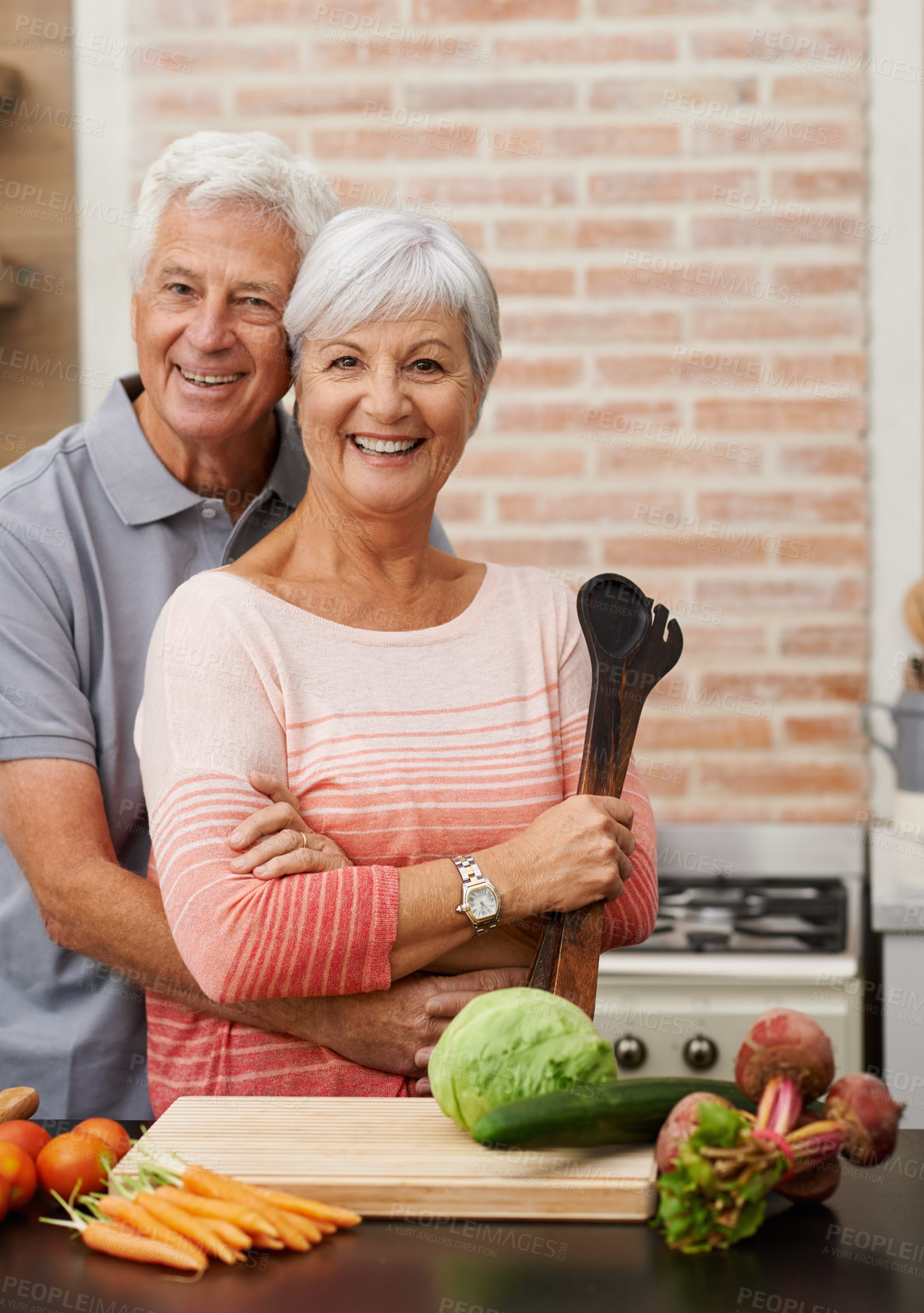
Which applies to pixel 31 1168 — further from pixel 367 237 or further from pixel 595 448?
pixel 595 448

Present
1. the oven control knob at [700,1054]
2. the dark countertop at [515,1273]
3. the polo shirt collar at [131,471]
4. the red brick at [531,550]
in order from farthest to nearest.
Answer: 1. the red brick at [531,550]
2. the oven control knob at [700,1054]
3. the polo shirt collar at [131,471]
4. the dark countertop at [515,1273]

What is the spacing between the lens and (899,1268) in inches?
36.5

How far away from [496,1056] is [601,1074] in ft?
0.27

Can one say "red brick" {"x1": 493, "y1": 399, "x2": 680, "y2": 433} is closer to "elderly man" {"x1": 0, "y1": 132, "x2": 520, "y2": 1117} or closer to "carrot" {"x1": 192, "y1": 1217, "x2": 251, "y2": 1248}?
"elderly man" {"x1": 0, "y1": 132, "x2": 520, "y2": 1117}

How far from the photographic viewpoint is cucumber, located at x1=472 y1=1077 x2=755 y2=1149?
38.0 inches

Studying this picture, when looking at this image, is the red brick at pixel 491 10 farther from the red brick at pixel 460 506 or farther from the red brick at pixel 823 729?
the red brick at pixel 823 729

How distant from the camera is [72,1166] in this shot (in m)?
1.02

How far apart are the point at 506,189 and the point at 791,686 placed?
1.05 m

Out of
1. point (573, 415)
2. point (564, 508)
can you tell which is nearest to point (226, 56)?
point (573, 415)

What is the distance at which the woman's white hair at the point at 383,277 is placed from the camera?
4.38 ft

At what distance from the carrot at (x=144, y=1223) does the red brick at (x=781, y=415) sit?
189 centimetres

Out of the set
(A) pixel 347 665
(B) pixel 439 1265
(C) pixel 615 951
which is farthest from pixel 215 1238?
(C) pixel 615 951

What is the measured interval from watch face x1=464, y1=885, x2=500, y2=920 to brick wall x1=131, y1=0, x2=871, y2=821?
1.33 metres

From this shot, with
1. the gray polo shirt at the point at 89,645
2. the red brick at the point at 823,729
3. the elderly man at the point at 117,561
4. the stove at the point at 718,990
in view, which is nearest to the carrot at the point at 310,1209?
the elderly man at the point at 117,561
